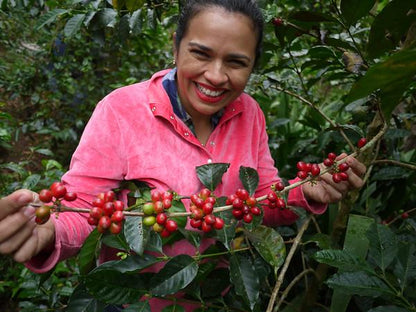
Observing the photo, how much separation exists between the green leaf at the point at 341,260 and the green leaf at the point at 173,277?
0.96ft

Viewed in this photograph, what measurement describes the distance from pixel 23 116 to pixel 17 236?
335 centimetres

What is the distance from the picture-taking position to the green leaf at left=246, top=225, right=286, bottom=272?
89 cm

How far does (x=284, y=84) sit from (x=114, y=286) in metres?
1.17

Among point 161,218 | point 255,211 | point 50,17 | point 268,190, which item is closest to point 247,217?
point 255,211

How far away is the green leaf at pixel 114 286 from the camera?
733mm

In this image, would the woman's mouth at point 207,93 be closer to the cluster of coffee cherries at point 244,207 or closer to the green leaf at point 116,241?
the cluster of coffee cherries at point 244,207

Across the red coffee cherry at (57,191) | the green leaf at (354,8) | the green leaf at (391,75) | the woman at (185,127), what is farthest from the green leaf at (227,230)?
the green leaf at (354,8)

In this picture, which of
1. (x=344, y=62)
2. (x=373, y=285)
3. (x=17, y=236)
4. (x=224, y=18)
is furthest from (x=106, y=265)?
(x=344, y=62)

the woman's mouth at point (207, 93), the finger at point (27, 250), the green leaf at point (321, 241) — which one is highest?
the woman's mouth at point (207, 93)

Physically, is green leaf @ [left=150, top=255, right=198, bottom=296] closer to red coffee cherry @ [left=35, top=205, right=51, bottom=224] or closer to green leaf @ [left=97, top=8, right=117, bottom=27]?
red coffee cherry @ [left=35, top=205, right=51, bottom=224]

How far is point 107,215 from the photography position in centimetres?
69

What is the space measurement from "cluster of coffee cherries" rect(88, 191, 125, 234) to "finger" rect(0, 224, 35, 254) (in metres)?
0.12

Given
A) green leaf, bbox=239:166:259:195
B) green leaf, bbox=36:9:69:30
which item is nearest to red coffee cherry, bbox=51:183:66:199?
green leaf, bbox=239:166:259:195

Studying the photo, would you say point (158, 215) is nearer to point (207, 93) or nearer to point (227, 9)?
point (207, 93)
